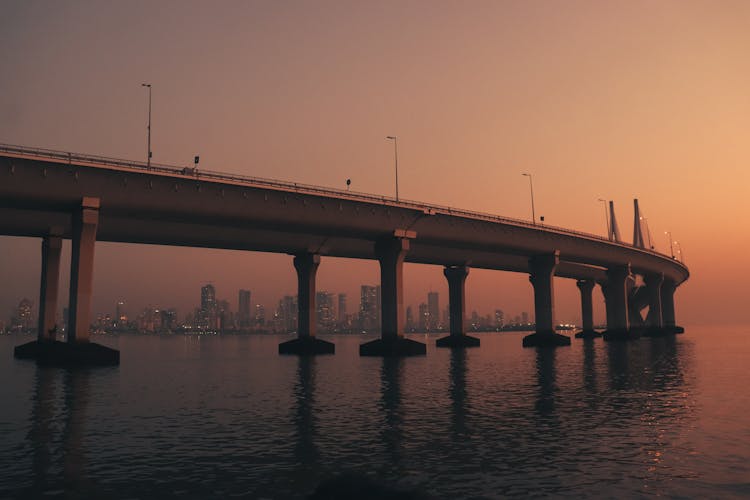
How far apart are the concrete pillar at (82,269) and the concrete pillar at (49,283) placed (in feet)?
60.8

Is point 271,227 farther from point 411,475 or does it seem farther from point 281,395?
point 411,475

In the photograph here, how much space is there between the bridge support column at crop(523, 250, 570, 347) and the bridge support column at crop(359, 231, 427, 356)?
35992 millimetres

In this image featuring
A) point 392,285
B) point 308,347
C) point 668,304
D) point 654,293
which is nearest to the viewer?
point 392,285

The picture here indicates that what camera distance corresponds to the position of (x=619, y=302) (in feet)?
465

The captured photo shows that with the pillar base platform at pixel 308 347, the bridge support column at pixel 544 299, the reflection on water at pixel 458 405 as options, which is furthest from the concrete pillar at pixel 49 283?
the bridge support column at pixel 544 299

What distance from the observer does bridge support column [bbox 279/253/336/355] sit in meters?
94.4

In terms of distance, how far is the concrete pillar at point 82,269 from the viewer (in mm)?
60281

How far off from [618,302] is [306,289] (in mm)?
76069

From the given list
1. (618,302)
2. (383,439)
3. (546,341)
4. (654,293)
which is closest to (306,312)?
(546,341)

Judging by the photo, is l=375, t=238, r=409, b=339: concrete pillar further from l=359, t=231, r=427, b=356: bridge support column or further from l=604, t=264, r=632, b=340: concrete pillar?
l=604, t=264, r=632, b=340: concrete pillar

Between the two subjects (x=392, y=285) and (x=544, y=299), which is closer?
(x=392, y=285)

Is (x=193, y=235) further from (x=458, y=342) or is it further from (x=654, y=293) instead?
(x=654, y=293)

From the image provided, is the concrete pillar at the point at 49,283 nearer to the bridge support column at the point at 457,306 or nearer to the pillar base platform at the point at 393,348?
the pillar base platform at the point at 393,348

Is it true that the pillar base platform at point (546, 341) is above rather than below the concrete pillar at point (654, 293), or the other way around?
below
